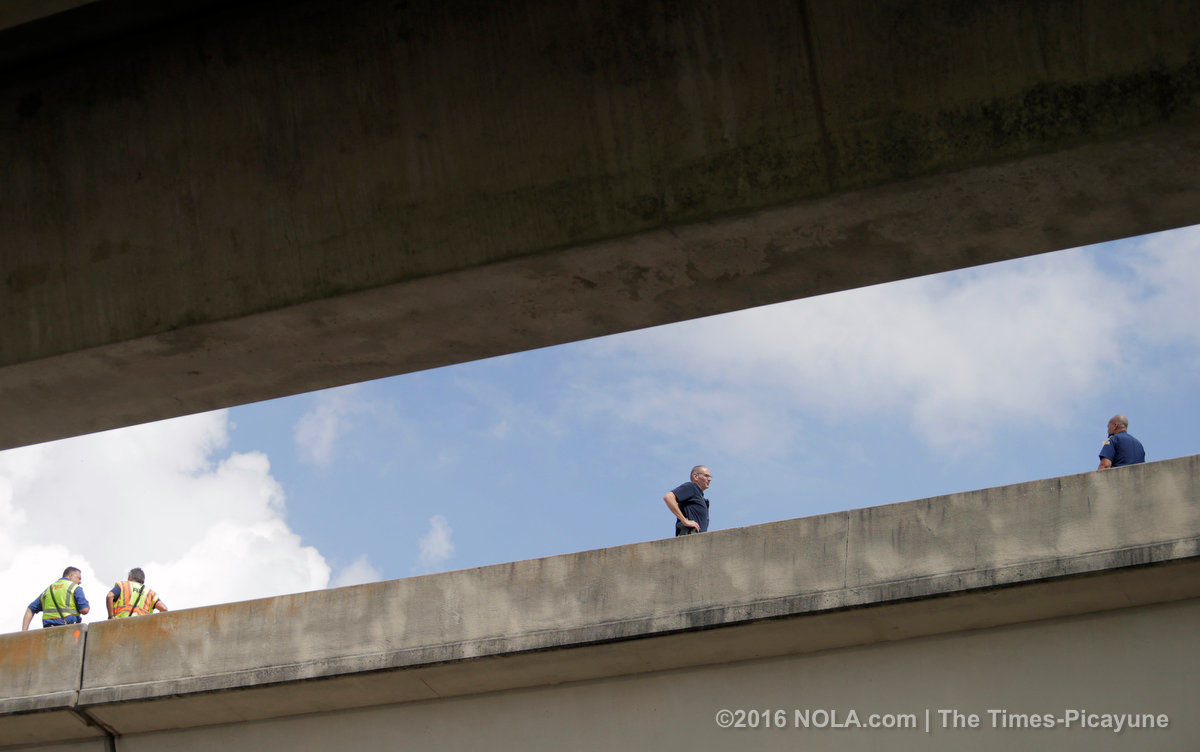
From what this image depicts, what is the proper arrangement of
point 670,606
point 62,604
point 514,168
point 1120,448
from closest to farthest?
point 514,168
point 670,606
point 1120,448
point 62,604

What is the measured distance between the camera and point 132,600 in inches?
436

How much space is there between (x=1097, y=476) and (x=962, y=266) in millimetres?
3753

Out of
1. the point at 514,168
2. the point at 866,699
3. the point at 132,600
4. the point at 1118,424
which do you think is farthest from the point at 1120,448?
the point at 132,600

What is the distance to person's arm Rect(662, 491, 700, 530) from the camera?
956 centimetres

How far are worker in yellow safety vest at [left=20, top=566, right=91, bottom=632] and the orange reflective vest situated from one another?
0.28m

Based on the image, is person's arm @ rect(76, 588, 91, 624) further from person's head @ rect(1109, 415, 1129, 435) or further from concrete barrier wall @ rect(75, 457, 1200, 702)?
person's head @ rect(1109, 415, 1129, 435)

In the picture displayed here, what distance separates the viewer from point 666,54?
12.3 ft

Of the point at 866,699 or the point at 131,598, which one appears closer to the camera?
the point at 866,699

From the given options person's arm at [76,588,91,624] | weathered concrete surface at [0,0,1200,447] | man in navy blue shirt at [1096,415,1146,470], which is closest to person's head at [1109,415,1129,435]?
man in navy blue shirt at [1096,415,1146,470]

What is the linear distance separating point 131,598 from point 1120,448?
343 inches

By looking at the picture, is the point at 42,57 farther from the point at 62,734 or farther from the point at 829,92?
the point at 62,734

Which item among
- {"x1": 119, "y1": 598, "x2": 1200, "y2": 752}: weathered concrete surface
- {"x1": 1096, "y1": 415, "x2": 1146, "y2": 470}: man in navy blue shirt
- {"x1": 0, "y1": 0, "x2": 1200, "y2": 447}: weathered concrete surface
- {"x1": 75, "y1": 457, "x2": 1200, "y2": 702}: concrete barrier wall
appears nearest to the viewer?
{"x1": 0, "y1": 0, "x2": 1200, "y2": 447}: weathered concrete surface

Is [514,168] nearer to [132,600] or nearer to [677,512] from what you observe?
[677,512]

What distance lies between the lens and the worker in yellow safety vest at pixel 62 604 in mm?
10688
